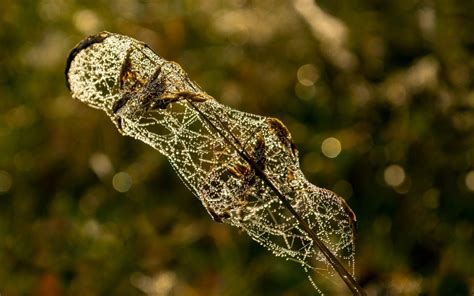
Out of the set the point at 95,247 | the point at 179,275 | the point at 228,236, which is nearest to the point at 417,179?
the point at 228,236

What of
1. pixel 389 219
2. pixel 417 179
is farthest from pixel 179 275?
pixel 417 179

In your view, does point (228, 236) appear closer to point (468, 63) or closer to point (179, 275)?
point (179, 275)

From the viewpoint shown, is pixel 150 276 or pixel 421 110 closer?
pixel 150 276

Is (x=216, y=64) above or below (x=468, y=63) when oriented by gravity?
below

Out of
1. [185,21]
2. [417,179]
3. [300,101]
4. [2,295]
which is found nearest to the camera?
[2,295]

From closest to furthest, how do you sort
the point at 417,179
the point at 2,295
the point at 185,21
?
1. the point at 2,295
2. the point at 417,179
3. the point at 185,21

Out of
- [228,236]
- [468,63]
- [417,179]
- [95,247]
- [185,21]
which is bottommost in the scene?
[95,247]
